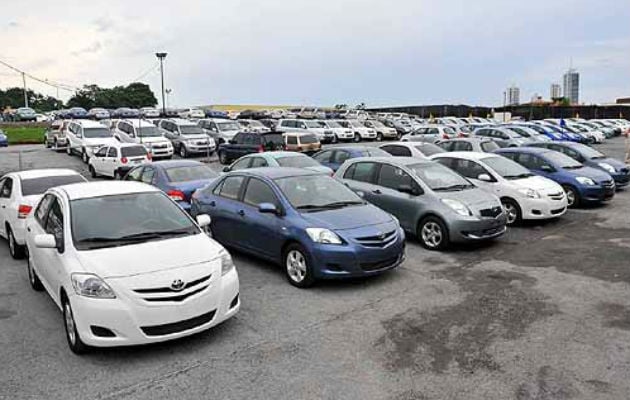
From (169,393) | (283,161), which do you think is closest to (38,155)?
(283,161)

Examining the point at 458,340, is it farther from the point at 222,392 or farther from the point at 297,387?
the point at 222,392

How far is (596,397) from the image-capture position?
460 cm

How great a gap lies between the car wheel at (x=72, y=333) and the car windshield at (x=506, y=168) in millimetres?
9588

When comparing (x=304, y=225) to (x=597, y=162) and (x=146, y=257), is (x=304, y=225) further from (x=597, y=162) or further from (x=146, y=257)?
(x=597, y=162)

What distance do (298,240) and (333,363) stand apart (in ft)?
8.17

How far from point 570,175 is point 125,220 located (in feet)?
37.6

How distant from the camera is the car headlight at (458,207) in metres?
9.58

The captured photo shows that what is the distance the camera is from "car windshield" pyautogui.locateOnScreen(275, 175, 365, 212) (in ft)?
26.4

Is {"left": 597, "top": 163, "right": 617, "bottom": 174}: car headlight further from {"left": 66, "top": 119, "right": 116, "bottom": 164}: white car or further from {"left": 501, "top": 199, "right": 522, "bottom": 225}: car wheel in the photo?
{"left": 66, "top": 119, "right": 116, "bottom": 164}: white car

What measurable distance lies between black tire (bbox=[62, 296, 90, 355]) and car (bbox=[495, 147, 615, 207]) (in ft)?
39.2

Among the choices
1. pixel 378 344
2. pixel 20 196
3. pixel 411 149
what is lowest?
pixel 378 344

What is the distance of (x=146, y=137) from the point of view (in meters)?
26.3

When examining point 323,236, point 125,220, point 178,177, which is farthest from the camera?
point 178,177

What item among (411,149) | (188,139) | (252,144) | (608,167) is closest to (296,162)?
(411,149)
